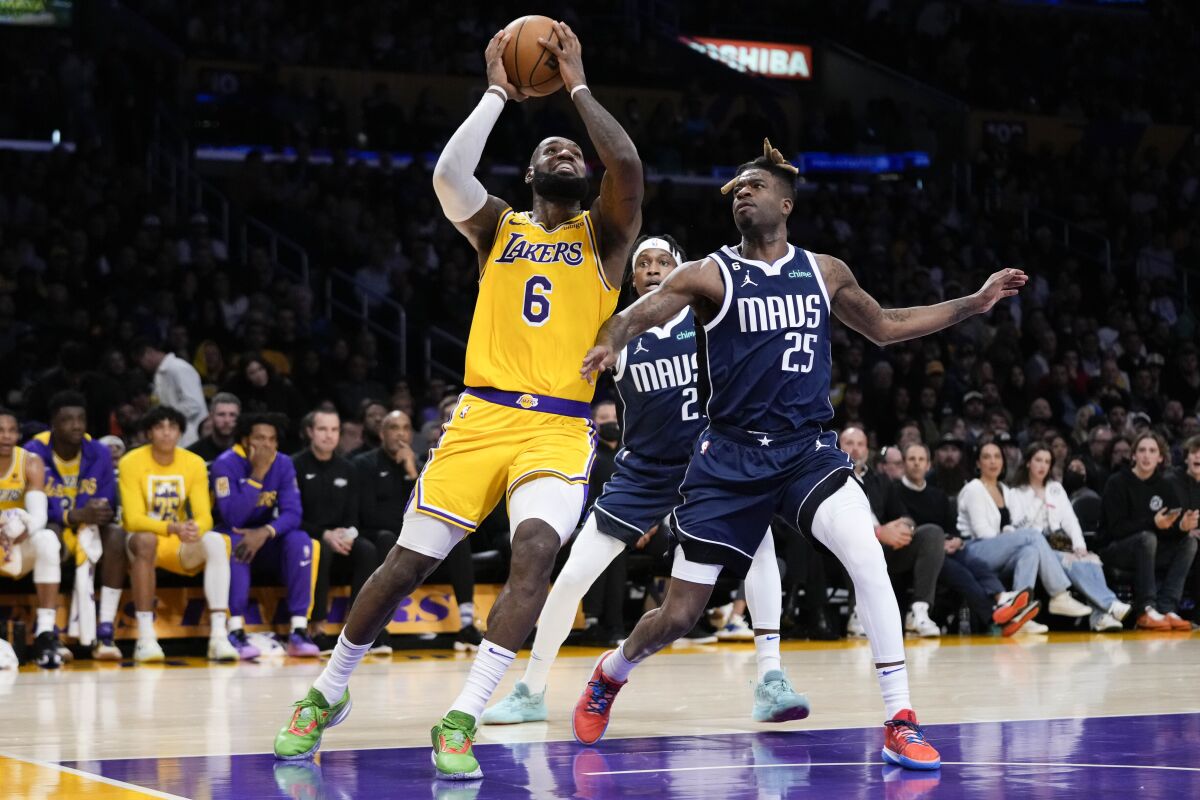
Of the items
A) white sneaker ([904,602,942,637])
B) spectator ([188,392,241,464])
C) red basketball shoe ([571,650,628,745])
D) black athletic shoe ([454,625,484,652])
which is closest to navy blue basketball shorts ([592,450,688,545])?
red basketball shoe ([571,650,628,745])

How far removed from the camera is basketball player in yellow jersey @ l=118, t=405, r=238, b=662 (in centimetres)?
1036

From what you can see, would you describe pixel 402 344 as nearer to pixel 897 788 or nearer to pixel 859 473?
pixel 859 473

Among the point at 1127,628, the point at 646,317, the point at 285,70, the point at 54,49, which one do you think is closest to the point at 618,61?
the point at 285,70

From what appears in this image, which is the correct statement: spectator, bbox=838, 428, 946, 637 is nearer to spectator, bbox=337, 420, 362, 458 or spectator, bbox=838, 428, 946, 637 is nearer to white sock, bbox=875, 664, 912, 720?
spectator, bbox=337, 420, 362, 458

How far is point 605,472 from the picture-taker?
1150cm

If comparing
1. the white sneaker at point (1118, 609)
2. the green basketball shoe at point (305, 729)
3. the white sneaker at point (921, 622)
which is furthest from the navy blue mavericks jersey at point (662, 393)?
the white sneaker at point (1118, 609)

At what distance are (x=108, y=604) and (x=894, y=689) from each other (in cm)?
621

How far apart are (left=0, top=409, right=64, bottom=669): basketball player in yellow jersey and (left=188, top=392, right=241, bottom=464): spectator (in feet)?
4.66

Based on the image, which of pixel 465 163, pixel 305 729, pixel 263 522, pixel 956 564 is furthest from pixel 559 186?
pixel 956 564

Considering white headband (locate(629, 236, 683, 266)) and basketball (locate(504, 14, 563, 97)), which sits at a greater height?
basketball (locate(504, 14, 563, 97))

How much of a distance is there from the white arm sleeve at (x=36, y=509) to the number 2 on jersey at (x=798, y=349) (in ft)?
19.0

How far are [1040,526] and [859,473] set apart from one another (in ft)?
5.97

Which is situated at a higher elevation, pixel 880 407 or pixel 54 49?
pixel 54 49

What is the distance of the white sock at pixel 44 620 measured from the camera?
1003 centimetres
